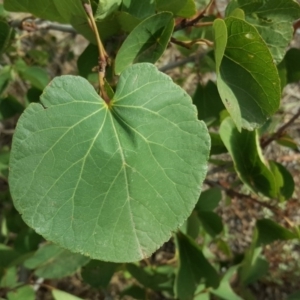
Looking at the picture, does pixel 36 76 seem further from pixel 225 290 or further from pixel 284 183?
pixel 225 290

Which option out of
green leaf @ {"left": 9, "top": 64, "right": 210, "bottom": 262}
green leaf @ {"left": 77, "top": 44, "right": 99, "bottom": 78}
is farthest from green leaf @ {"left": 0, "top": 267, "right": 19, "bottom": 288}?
green leaf @ {"left": 9, "top": 64, "right": 210, "bottom": 262}

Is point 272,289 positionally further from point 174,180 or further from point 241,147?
point 174,180

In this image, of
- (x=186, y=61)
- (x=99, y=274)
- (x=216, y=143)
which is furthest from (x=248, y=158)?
(x=99, y=274)

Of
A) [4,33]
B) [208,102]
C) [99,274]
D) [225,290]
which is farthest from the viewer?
[225,290]

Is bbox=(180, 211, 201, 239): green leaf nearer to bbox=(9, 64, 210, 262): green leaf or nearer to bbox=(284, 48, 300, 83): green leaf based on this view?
bbox=(284, 48, 300, 83): green leaf

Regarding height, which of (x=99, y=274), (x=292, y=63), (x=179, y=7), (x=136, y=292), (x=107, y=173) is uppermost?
(x=179, y=7)

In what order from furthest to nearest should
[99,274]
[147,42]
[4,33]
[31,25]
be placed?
1. [99,274]
2. [31,25]
3. [4,33]
4. [147,42]
